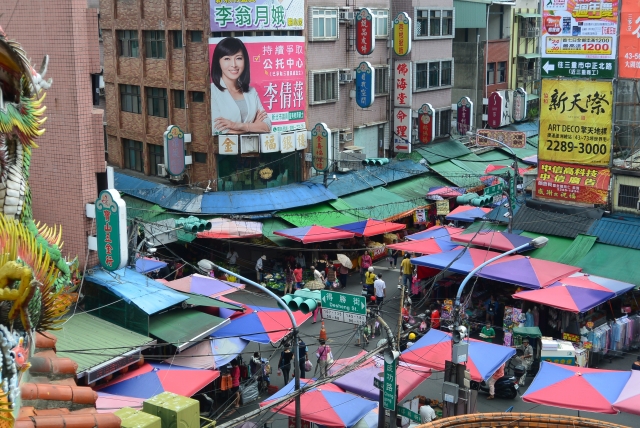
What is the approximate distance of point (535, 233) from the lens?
29.6 metres

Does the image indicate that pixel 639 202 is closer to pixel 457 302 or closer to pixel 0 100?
pixel 457 302

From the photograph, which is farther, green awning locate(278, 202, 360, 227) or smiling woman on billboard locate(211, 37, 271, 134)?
green awning locate(278, 202, 360, 227)

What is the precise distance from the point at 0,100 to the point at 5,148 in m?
0.49

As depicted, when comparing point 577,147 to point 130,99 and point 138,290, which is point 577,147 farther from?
point 130,99

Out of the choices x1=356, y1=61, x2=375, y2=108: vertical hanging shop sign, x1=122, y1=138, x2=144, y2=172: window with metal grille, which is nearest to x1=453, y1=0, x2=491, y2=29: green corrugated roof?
x1=356, y1=61, x2=375, y2=108: vertical hanging shop sign

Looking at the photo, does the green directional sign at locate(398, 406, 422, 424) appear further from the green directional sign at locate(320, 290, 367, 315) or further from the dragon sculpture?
the dragon sculpture

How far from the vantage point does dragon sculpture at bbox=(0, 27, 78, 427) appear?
6445 millimetres

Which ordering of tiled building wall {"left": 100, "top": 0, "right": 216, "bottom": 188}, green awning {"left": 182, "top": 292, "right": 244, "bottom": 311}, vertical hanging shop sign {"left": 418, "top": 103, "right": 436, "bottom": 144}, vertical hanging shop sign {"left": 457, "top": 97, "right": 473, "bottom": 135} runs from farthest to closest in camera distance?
vertical hanging shop sign {"left": 457, "top": 97, "right": 473, "bottom": 135}
vertical hanging shop sign {"left": 418, "top": 103, "right": 436, "bottom": 144}
tiled building wall {"left": 100, "top": 0, "right": 216, "bottom": 188}
green awning {"left": 182, "top": 292, "right": 244, "bottom": 311}

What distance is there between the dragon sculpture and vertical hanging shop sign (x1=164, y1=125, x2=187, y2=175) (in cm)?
2568

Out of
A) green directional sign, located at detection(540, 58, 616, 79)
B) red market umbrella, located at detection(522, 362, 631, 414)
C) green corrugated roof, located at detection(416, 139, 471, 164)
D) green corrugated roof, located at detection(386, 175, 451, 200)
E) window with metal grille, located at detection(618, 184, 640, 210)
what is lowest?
red market umbrella, located at detection(522, 362, 631, 414)

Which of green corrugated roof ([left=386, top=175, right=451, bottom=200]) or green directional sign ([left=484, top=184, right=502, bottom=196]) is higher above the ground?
green directional sign ([left=484, top=184, right=502, bottom=196])

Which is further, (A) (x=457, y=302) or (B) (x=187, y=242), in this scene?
(B) (x=187, y=242)

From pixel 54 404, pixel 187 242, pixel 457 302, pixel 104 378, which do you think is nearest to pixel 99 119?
pixel 104 378

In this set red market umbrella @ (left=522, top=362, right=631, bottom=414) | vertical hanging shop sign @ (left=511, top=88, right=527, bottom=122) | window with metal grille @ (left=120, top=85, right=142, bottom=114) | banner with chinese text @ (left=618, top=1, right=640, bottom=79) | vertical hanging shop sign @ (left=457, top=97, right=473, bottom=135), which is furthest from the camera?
vertical hanging shop sign @ (left=511, top=88, right=527, bottom=122)
